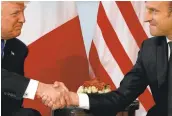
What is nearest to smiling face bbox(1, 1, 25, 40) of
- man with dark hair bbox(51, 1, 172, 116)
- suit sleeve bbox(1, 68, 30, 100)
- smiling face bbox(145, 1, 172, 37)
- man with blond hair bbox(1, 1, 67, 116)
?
man with blond hair bbox(1, 1, 67, 116)

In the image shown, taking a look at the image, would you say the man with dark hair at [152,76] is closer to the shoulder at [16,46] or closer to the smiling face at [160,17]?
the smiling face at [160,17]

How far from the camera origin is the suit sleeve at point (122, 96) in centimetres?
163

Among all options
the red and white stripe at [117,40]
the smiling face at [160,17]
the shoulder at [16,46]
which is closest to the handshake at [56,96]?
the shoulder at [16,46]

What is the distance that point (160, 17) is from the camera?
1483mm

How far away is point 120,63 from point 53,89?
2.11 ft

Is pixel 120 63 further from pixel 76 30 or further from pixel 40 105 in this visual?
pixel 40 105

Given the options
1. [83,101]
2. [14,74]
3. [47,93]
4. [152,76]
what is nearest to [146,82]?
[152,76]

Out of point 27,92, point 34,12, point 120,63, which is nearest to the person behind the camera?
point 27,92

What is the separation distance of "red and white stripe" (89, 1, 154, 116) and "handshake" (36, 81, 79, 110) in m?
0.54

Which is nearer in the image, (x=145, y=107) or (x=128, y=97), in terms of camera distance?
(x=128, y=97)

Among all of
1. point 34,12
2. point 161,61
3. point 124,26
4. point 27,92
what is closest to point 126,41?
point 124,26

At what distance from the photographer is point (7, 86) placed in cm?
153

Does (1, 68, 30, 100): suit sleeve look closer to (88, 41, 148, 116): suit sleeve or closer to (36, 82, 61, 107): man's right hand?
(36, 82, 61, 107): man's right hand

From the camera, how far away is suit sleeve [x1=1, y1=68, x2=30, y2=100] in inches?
59.5
